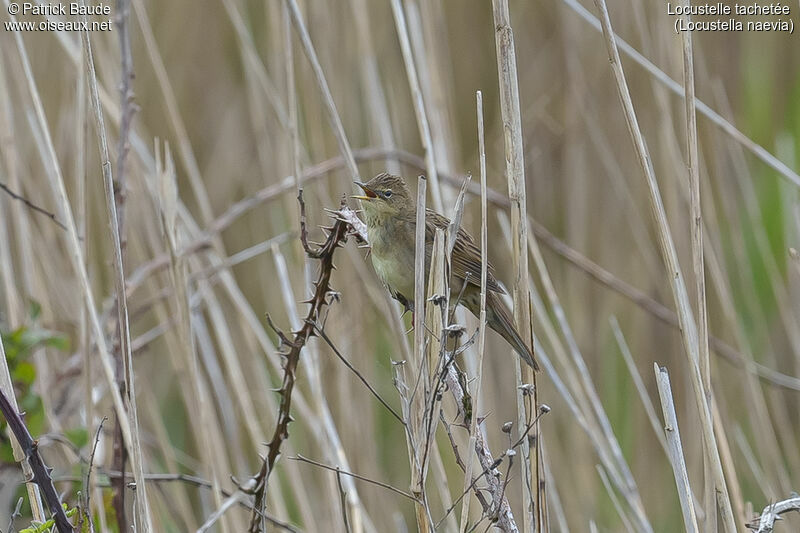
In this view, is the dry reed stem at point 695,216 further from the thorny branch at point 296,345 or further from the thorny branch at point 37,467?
the thorny branch at point 37,467

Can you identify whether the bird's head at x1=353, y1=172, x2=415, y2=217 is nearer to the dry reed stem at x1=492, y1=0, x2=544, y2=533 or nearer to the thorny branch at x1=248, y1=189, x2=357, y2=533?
the thorny branch at x1=248, y1=189, x2=357, y2=533

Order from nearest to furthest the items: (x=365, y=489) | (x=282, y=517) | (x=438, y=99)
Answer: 1. (x=282, y=517)
2. (x=438, y=99)
3. (x=365, y=489)

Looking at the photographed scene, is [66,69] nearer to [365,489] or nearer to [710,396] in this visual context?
[365,489]

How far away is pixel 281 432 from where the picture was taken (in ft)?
5.34

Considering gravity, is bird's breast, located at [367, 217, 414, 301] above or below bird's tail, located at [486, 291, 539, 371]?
above

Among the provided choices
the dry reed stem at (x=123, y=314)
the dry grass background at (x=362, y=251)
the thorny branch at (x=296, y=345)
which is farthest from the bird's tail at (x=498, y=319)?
the dry reed stem at (x=123, y=314)

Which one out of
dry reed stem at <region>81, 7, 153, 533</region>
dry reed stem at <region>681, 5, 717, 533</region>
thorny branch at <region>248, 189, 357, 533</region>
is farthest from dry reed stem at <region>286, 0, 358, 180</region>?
dry reed stem at <region>681, 5, 717, 533</region>

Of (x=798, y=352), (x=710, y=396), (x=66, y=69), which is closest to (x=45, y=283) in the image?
(x=66, y=69)

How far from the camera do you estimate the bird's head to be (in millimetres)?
2299

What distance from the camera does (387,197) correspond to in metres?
2.31

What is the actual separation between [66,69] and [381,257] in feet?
5.68

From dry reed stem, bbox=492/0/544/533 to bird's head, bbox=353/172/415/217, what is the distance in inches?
30.5

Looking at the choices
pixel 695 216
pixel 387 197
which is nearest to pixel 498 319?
pixel 387 197

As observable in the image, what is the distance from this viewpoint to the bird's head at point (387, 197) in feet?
7.54
